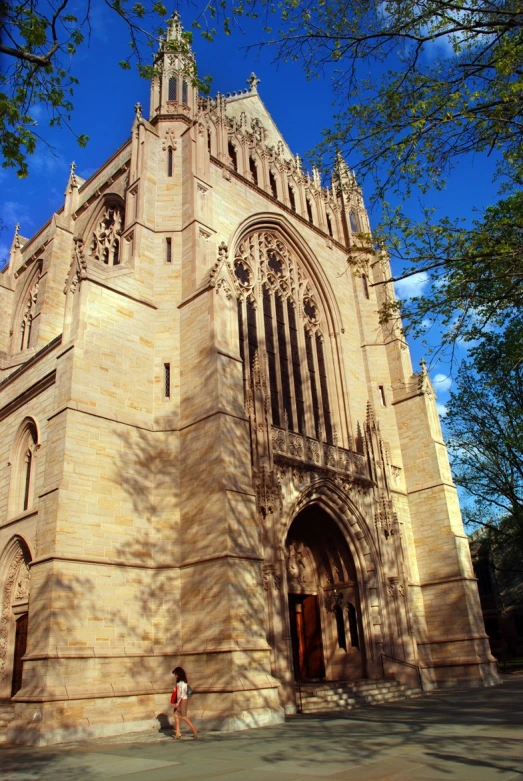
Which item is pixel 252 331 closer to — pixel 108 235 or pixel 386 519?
pixel 108 235

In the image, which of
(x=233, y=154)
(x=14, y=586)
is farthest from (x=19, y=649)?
(x=233, y=154)

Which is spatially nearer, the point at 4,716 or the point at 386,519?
the point at 4,716

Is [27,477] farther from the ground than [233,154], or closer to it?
closer to it

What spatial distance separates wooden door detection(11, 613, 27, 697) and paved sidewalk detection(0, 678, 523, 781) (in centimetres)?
505

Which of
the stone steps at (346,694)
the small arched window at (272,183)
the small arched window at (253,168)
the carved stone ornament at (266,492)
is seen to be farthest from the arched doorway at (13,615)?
the small arched window at (272,183)

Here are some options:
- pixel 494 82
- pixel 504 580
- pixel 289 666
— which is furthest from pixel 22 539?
pixel 504 580

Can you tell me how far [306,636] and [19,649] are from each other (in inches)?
332

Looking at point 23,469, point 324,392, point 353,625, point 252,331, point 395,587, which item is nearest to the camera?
point 23,469

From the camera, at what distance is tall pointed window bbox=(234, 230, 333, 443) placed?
2116cm

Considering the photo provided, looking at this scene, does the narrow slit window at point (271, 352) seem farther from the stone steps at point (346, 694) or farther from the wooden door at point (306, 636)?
the stone steps at point (346, 694)

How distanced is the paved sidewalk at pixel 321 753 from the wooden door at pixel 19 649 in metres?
5.05

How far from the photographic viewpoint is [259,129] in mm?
27156

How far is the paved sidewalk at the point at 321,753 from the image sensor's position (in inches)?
275

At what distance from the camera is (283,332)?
22828mm
